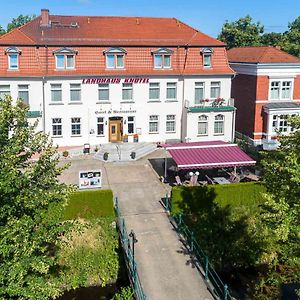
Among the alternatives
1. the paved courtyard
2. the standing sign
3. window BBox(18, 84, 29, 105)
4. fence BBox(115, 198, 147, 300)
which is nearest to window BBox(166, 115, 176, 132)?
the paved courtyard

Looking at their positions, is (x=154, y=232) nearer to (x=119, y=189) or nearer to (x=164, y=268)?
(x=164, y=268)

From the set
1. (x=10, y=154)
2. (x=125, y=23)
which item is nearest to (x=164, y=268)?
(x=10, y=154)

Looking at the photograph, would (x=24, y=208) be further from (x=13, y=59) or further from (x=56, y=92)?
(x=13, y=59)

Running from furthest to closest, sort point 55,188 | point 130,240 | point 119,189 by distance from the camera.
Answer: point 119,189, point 130,240, point 55,188

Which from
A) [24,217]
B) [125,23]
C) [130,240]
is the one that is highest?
[125,23]

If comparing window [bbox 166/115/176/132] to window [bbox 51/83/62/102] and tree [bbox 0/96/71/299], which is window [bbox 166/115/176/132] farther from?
tree [bbox 0/96/71/299]

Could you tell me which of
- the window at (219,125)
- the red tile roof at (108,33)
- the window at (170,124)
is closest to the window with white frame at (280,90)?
the window at (219,125)
